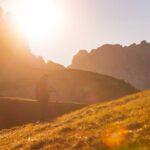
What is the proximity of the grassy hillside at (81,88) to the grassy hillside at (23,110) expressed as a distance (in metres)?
46.1

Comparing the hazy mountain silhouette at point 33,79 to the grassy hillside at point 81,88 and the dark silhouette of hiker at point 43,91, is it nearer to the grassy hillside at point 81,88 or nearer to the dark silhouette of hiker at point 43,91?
the grassy hillside at point 81,88

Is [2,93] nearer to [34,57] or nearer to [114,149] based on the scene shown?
[34,57]

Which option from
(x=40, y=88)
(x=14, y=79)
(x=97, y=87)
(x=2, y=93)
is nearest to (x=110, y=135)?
(x=40, y=88)

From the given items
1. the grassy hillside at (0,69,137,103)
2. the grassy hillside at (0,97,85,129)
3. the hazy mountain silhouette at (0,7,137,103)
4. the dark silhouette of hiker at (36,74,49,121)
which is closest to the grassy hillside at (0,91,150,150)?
the dark silhouette of hiker at (36,74,49,121)

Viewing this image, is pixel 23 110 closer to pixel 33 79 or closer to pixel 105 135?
pixel 105 135

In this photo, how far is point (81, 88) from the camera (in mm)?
118000

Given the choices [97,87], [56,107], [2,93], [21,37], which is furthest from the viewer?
[21,37]

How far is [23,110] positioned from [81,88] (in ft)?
193

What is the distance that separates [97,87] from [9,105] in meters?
55.4

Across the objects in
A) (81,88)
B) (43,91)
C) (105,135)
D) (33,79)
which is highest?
(33,79)

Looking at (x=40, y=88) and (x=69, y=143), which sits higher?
(x=40, y=88)

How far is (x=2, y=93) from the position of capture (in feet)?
401

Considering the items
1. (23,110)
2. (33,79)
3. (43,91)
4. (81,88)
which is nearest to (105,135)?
(43,91)

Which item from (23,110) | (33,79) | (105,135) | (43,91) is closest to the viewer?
(105,135)
